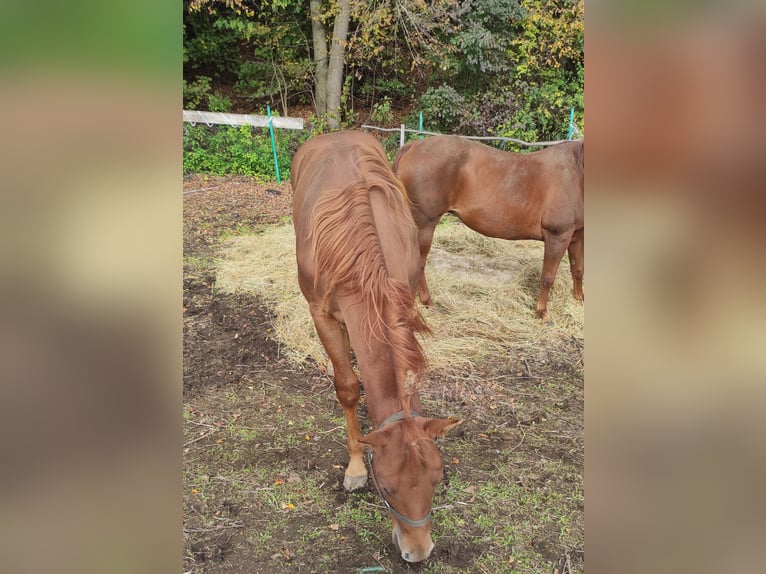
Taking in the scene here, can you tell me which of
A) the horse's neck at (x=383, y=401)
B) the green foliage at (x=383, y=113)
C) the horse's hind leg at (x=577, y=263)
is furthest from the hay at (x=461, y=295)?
the green foliage at (x=383, y=113)

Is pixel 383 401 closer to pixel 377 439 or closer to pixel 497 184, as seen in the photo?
pixel 377 439

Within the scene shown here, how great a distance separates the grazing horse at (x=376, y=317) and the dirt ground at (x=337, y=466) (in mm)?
366

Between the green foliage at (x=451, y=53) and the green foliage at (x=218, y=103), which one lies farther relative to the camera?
the green foliage at (x=218, y=103)

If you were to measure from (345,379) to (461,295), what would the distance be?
285 centimetres

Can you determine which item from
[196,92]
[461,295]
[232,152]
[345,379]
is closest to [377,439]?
[345,379]

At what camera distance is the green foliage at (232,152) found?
1078cm

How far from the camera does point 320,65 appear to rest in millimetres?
13539

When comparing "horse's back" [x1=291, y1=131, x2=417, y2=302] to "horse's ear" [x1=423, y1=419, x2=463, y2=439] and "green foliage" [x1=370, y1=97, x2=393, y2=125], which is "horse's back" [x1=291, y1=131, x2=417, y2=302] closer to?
"horse's ear" [x1=423, y1=419, x2=463, y2=439]

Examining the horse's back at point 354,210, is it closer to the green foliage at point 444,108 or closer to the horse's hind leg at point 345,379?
the horse's hind leg at point 345,379

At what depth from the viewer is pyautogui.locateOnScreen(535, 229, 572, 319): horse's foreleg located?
5.10m
